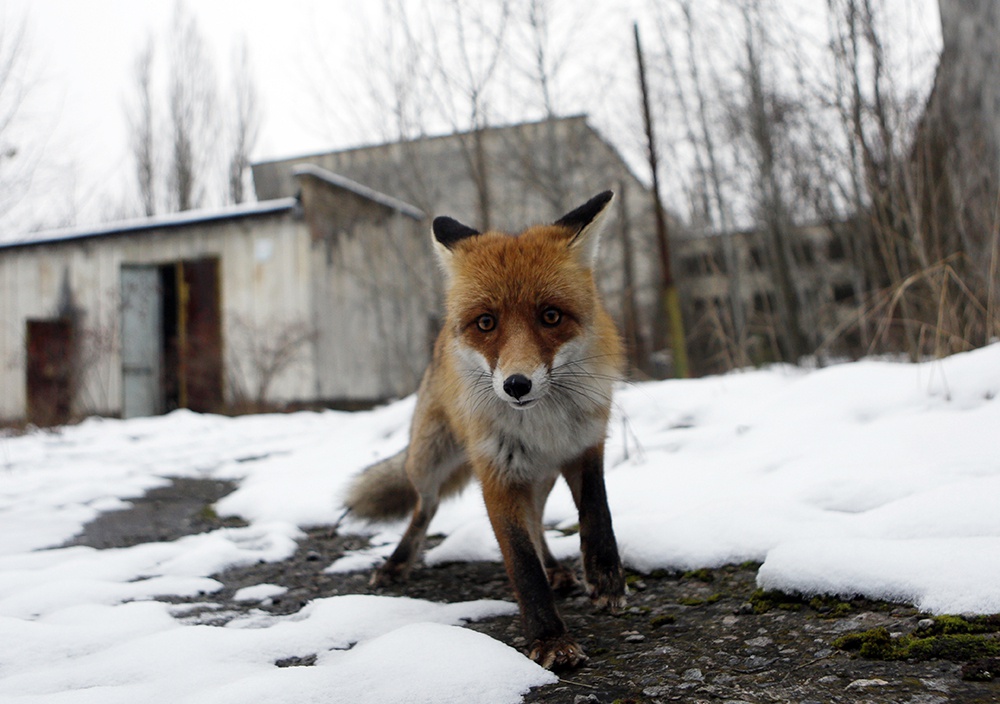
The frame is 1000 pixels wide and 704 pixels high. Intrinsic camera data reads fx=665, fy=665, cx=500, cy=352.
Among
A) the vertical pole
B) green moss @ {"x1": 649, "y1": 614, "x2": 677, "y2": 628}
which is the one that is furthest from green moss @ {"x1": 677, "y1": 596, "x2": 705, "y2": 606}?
the vertical pole

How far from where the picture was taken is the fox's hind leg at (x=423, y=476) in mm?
3148

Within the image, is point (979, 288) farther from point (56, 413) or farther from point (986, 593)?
point (56, 413)

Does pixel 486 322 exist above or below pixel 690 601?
above

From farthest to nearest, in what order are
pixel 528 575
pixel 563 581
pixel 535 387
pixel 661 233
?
pixel 661 233, pixel 563 581, pixel 528 575, pixel 535 387

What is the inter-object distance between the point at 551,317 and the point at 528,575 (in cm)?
87

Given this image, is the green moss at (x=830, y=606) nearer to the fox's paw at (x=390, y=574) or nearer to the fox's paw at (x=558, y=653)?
the fox's paw at (x=558, y=653)

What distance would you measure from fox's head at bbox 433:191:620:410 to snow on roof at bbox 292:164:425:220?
10590 millimetres

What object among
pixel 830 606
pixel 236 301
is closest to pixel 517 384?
pixel 830 606

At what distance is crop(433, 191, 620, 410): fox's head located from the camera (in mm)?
2182

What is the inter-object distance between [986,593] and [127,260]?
14.6 metres

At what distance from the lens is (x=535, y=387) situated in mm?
2062

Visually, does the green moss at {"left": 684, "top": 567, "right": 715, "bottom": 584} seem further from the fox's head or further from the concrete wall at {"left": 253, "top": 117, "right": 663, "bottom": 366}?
the concrete wall at {"left": 253, "top": 117, "right": 663, "bottom": 366}

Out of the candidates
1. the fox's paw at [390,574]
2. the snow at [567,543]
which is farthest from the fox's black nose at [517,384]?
the fox's paw at [390,574]

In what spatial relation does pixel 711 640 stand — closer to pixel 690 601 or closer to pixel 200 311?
pixel 690 601
